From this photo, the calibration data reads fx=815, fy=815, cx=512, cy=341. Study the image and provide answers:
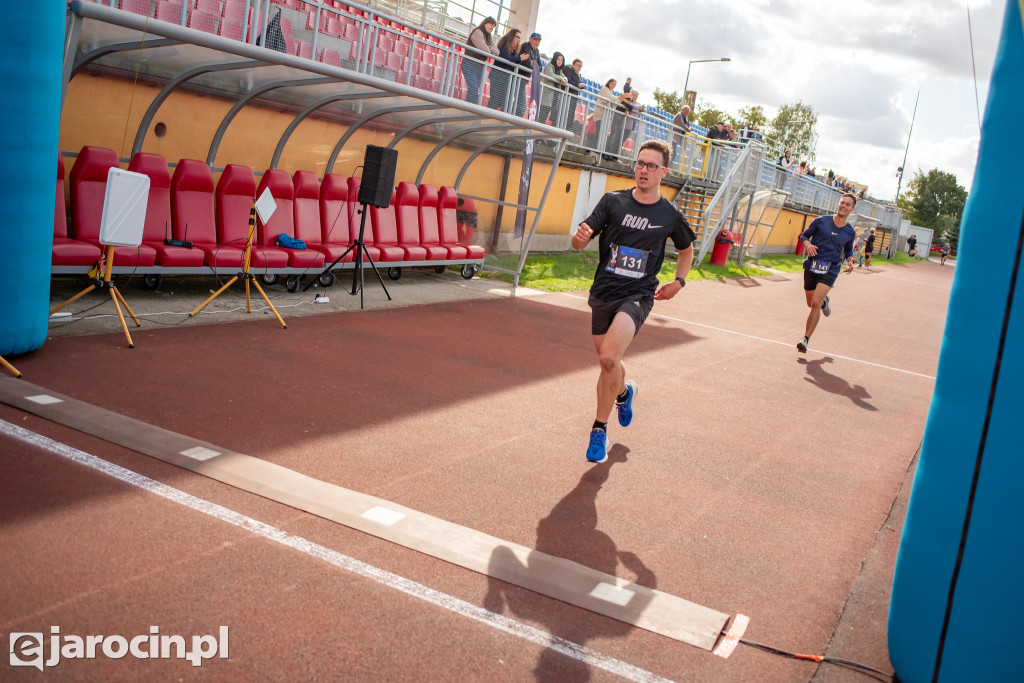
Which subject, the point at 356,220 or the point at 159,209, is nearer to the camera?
the point at 159,209

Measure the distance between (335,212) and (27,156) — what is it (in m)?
6.44

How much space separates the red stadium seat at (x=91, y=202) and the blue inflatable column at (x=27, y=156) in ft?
8.22

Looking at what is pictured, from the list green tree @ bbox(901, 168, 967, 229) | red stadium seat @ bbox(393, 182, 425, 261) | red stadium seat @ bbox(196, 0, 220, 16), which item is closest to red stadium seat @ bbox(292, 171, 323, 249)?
red stadium seat @ bbox(393, 182, 425, 261)

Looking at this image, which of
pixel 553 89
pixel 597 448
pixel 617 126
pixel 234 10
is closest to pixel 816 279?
pixel 597 448

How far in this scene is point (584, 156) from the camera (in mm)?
21000

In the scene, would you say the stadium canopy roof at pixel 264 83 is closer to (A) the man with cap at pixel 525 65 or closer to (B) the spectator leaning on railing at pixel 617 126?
(A) the man with cap at pixel 525 65

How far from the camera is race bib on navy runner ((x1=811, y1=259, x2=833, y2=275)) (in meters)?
11.7

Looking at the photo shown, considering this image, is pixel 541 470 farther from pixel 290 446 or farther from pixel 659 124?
pixel 659 124

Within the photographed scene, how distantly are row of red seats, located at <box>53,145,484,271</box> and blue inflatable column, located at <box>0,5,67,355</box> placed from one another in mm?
1009

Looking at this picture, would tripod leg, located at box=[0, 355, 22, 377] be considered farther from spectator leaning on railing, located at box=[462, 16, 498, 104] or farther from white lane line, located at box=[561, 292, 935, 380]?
spectator leaning on railing, located at box=[462, 16, 498, 104]

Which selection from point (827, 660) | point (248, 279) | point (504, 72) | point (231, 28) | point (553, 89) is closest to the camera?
point (827, 660)

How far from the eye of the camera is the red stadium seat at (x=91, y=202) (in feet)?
29.6

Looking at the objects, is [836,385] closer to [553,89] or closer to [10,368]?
[10,368]

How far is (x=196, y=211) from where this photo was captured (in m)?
10.4
